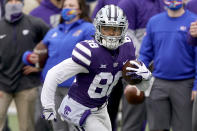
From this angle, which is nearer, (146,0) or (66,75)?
(66,75)

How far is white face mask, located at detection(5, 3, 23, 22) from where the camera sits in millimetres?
7992

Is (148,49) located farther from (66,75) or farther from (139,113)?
(66,75)

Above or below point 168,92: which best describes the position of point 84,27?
above

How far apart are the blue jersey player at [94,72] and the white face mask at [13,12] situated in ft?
7.58

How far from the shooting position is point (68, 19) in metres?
7.41

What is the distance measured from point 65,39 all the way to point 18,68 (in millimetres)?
977

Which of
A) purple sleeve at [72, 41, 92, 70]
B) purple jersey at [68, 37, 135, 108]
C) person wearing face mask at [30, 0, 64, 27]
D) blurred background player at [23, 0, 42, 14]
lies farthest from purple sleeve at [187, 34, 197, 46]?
blurred background player at [23, 0, 42, 14]

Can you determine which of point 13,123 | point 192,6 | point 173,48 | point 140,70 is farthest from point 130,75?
point 13,123

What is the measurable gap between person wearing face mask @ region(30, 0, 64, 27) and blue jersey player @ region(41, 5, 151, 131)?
295 centimetres

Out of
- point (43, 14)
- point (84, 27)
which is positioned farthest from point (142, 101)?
point (43, 14)

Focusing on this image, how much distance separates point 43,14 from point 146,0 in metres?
1.64

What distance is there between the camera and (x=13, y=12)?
800cm

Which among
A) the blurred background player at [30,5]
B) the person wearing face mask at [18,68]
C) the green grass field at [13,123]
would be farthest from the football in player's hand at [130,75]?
the green grass field at [13,123]

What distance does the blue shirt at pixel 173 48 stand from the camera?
721cm
